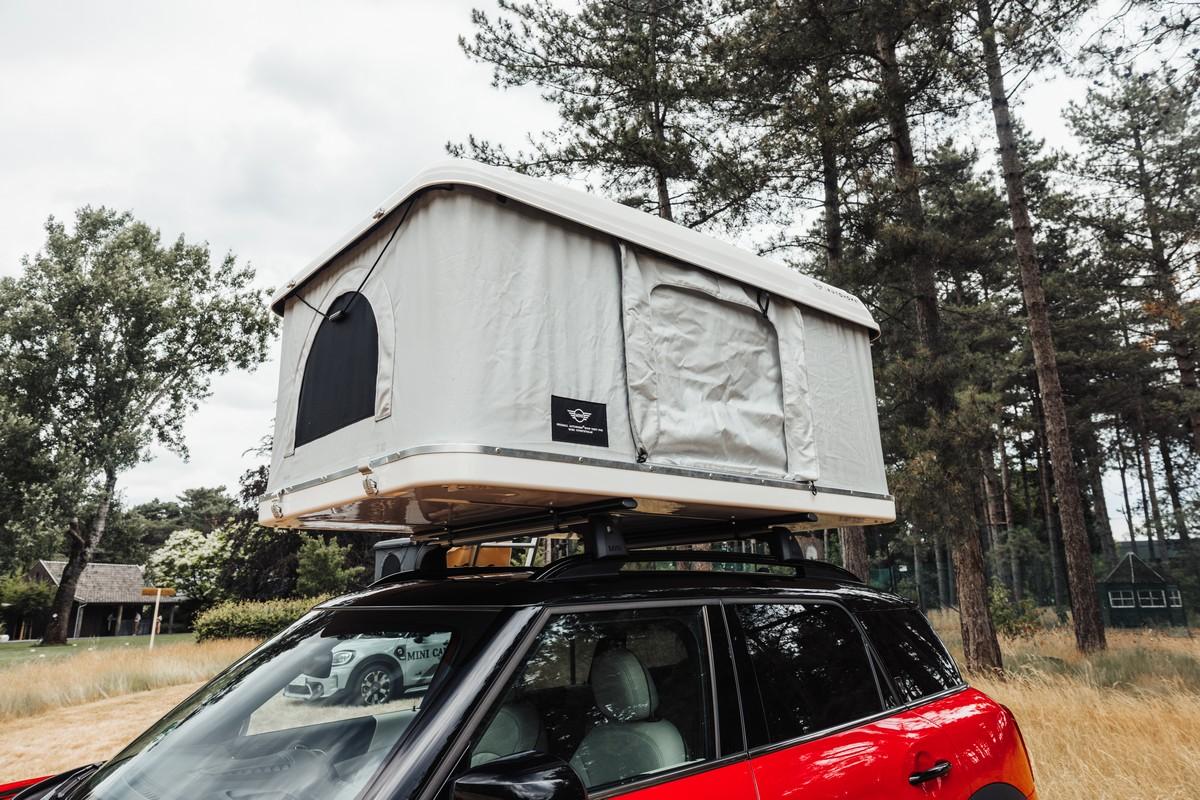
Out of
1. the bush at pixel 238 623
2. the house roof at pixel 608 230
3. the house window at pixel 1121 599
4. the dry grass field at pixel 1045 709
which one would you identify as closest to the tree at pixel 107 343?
the bush at pixel 238 623

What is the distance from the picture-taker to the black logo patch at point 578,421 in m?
2.70

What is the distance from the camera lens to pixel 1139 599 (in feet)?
86.1

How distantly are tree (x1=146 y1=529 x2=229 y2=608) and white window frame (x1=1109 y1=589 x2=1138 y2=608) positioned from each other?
3985 cm

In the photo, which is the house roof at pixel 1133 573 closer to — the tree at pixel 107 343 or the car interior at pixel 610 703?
the car interior at pixel 610 703

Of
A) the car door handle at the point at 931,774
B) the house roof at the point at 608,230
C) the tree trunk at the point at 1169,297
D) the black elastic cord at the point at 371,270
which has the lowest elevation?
the car door handle at the point at 931,774

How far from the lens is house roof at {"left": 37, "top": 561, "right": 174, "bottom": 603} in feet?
170

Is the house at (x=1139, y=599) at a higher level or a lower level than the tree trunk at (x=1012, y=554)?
lower

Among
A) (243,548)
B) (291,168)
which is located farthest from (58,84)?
(243,548)

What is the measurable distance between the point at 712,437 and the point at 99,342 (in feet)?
103

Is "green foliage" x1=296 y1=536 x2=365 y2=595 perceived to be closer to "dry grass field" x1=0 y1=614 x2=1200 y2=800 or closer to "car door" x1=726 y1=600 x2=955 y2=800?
"dry grass field" x1=0 y1=614 x2=1200 y2=800

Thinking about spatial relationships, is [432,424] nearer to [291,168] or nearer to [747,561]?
[747,561]

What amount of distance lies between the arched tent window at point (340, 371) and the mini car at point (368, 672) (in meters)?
0.92

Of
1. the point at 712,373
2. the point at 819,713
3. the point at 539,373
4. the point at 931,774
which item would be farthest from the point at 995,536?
the point at 539,373

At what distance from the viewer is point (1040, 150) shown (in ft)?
94.6
